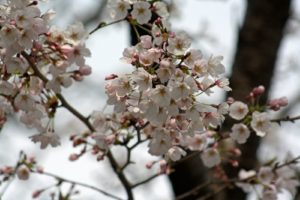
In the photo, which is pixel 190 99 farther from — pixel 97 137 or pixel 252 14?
pixel 252 14

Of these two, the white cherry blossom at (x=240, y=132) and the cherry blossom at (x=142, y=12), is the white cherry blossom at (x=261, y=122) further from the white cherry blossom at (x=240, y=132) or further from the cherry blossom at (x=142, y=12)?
the cherry blossom at (x=142, y=12)

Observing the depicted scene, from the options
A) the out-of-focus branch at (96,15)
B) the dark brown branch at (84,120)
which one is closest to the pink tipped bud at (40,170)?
the dark brown branch at (84,120)

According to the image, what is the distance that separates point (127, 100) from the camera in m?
1.40

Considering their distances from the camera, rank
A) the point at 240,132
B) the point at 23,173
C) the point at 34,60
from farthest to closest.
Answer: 1. the point at 23,173
2. the point at 240,132
3. the point at 34,60

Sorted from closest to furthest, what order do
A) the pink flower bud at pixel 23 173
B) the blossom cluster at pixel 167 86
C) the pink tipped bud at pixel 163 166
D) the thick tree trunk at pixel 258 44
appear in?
the blossom cluster at pixel 167 86
the pink tipped bud at pixel 163 166
the pink flower bud at pixel 23 173
the thick tree trunk at pixel 258 44

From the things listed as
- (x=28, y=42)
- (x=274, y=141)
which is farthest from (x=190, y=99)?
(x=274, y=141)

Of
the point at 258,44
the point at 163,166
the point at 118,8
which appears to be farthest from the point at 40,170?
the point at 258,44

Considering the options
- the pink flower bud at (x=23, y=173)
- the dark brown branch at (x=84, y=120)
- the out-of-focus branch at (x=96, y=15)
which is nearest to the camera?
the dark brown branch at (x=84, y=120)

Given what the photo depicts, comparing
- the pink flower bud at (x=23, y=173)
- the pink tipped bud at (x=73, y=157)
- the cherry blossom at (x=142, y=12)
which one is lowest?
the pink tipped bud at (x=73, y=157)

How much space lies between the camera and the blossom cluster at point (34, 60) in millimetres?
1364

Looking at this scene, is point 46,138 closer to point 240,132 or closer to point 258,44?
point 240,132

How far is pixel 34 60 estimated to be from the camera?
1522 mm

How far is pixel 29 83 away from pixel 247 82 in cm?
173

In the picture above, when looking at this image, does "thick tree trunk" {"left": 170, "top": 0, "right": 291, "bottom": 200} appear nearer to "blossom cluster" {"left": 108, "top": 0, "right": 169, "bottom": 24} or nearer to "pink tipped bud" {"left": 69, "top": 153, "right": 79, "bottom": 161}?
"pink tipped bud" {"left": 69, "top": 153, "right": 79, "bottom": 161}
